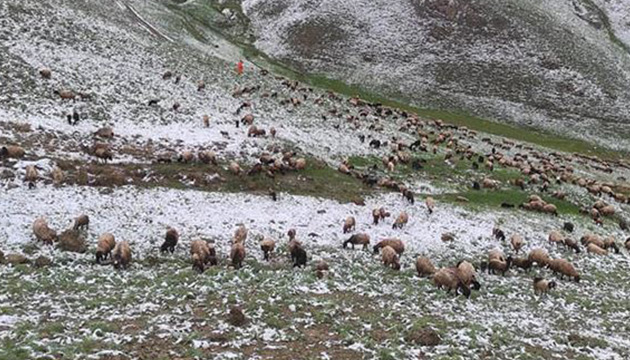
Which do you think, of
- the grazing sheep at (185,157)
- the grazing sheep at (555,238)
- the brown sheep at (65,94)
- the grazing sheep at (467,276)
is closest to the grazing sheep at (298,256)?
the grazing sheep at (467,276)

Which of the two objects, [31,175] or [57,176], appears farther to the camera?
[57,176]

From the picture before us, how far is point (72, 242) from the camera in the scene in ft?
57.0

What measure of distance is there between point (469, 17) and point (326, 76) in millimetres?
23464

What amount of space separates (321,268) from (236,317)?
4853mm

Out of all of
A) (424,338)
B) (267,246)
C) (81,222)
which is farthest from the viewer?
(267,246)

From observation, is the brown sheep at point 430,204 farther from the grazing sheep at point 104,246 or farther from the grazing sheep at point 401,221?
the grazing sheep at point 104,246

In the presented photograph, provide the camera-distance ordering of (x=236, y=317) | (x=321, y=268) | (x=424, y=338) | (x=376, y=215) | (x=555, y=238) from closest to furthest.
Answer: (x=424, y=338), (x=236, y=317), (x=321, y=268), (x=376, y=215), (x=555, y=238)

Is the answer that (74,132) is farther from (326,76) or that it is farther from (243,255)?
(326,76)

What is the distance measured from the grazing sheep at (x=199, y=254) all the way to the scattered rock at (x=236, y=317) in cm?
335

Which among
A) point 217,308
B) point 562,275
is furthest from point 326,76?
point 217,308

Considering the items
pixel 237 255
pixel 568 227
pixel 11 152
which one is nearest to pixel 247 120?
pixel 11 152

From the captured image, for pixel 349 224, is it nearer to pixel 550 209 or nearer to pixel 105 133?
pixel 550 209

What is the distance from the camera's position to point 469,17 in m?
72.2

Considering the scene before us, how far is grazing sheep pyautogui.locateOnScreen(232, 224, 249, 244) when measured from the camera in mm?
19419
